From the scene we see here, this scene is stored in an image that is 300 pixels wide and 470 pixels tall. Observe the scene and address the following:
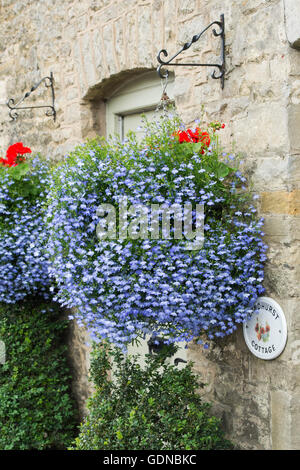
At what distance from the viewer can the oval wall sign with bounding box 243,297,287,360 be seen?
2.50m

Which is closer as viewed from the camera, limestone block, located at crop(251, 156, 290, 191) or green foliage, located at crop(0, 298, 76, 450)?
limestone block, located at crop(251, 156, 290, 191)

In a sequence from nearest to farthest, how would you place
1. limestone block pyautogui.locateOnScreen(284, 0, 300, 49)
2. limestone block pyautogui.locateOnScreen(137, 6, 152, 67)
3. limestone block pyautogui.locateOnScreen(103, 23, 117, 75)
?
limestone block pyautogui.locateOnScreen(284, 0, 300, 49), limestone block pyautogui.locateOnScreen(137, 6, 152, 67), limestone block pyautogui.locateOnScreen(103, 23, 117, 75)

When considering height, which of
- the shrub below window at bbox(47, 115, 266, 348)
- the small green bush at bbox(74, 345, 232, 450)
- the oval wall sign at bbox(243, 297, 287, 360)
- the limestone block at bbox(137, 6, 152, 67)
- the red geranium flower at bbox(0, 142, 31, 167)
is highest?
the limestone block at bbox(137, 6, 152, 67)

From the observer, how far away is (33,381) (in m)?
4.00

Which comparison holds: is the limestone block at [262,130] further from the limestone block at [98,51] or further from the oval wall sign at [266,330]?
the limestone block at [98,51]

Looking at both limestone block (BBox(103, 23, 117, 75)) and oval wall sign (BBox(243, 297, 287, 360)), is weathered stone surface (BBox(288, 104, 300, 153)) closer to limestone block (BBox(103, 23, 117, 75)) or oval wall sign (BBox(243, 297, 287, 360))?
oval wall sign (BBox(243, 297, 287, 360))

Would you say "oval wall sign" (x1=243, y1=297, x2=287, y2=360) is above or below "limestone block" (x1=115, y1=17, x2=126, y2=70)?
below

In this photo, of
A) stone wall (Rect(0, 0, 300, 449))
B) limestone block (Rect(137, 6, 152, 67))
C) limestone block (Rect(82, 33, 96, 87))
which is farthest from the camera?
limestone block (Rect(82, 33, 96, 87))

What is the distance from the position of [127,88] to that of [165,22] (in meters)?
0.78

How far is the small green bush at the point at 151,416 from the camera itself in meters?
2.51

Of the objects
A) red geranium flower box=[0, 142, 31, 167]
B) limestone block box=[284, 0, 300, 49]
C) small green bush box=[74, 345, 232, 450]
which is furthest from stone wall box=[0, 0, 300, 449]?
red geranium flower box=[0, 142, 31, 167]

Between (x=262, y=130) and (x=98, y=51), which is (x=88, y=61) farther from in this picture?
(x=262, y=130)

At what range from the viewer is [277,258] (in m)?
2.55
